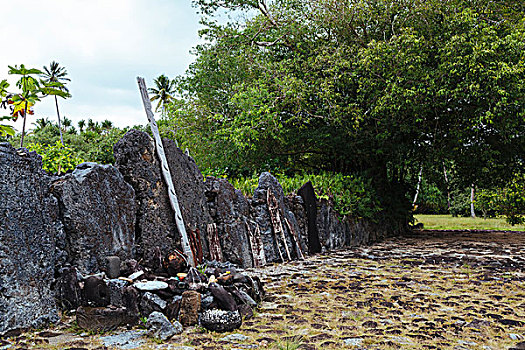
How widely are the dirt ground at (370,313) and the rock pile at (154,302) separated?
0.13 metres

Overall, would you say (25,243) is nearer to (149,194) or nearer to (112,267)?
(112,267)

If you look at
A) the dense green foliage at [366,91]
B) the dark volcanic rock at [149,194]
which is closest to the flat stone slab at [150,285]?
the dark volcanic rock at [149,194]

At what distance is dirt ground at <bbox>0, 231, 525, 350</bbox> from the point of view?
11.4 feet

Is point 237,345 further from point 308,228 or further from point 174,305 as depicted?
point 308,228

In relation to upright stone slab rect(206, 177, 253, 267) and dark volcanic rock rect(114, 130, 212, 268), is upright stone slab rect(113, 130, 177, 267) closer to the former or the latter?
dark volcanic rock rect(114, 130, 212, 268)

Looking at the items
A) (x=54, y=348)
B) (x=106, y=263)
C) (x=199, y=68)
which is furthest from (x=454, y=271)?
(x=199, y=68)

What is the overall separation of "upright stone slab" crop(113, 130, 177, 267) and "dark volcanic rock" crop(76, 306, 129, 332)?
1.15 m

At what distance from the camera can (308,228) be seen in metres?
8.94

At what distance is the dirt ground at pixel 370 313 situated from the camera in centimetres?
347

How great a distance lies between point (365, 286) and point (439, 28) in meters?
7.38

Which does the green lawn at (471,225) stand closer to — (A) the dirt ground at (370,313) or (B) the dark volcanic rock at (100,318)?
(A) the dirt ground at (370,313)

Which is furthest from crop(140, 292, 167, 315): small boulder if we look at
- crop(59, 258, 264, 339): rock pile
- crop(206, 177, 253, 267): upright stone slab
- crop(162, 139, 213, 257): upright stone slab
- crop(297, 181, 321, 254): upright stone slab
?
crop(297, 181, 321, 254): upright stone slab

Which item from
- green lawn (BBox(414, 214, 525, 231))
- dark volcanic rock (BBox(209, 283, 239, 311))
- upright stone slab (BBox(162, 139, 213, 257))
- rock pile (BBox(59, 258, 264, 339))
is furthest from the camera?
green lawn (BBox(414, 214, 525, 231))

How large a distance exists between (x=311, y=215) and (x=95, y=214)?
5.34 meters
